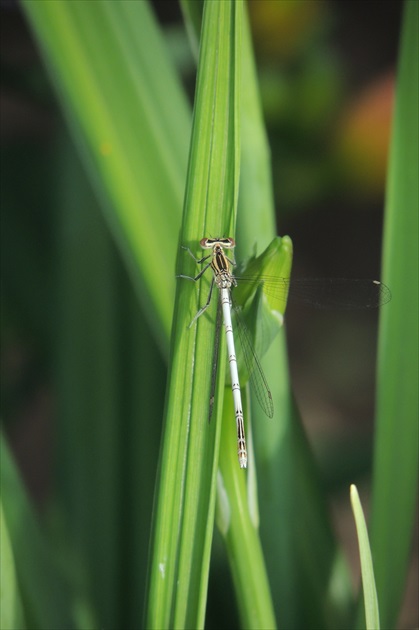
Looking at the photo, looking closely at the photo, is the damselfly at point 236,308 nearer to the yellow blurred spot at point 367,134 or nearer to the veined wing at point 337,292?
the veined wing at point 337,292

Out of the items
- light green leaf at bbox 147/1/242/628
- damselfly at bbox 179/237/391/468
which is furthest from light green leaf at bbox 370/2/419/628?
light green leaf at bbox 147/1/242/628

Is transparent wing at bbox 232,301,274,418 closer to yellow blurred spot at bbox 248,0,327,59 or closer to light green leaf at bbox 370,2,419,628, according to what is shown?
light green leaf at bbox 370,2,419,628

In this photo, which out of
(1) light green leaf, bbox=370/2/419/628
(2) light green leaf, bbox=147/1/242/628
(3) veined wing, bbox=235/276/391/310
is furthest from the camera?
(3) veined wing, bbox=235/276/391/310

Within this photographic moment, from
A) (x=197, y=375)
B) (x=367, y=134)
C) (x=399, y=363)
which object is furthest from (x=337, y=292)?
(x=367, y=134)

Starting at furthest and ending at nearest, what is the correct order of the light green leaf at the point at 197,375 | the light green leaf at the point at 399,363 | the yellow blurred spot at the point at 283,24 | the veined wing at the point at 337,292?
the yellow blurred spot at the point at 283,24
the veined wing at the point at 337,292
the light green leaf at the point at 399,363
the light green leaf at the point at 197,375

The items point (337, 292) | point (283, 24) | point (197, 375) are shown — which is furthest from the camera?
point (283, 24)

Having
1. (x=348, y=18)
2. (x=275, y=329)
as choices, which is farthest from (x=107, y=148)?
(x=348, y=18)

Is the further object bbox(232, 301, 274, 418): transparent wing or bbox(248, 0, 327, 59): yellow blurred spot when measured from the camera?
bbox(248, 0, 327, 59): yellow blurred spot

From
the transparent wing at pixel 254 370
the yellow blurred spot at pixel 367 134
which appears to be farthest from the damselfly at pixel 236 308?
the yellow blurred spot at pixel 367 134

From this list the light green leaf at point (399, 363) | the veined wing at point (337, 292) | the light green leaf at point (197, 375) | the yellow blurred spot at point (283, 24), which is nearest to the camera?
the light green leaf at point (197, 375)

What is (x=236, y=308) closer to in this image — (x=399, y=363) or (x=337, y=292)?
(x=399, y=363)

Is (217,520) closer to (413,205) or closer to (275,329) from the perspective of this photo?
(275,329)

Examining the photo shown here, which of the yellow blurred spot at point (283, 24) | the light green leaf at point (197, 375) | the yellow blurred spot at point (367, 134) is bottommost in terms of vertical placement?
the light green leaf at point (197, 375)
